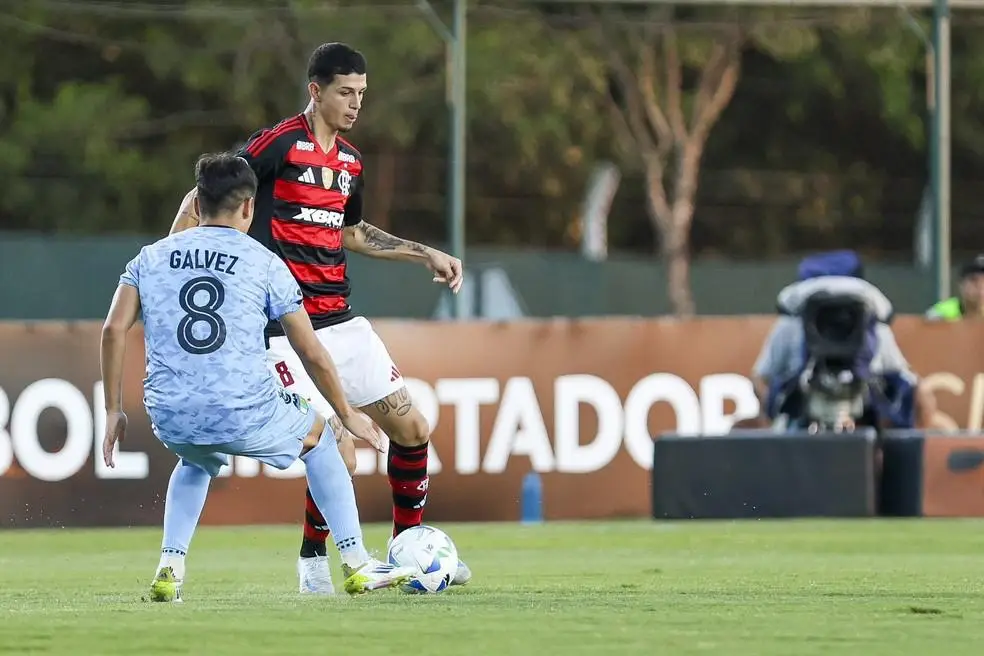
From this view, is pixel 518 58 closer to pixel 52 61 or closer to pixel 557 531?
pixel 52 61

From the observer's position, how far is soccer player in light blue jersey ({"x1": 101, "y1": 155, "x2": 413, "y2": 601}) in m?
8.27

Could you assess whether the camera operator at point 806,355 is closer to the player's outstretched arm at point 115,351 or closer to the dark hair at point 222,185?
the dark hair at point 222,185

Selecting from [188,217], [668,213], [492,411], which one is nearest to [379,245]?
[188,217]

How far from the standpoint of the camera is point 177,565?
8.52 meters

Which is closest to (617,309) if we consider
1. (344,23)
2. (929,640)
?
(344,23)

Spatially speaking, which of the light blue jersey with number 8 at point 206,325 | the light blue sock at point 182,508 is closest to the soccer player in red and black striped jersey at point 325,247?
the light blue sock at point 182,508

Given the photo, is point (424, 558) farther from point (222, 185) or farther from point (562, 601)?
point (222, 185)

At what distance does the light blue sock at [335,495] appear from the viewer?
873 cm

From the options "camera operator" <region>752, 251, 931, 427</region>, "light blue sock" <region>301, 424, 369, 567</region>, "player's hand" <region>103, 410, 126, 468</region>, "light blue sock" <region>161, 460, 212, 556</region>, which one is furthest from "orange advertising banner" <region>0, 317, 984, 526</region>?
"player's hand" <region>103, 410, 126, 468</region>

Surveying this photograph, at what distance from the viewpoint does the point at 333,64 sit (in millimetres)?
9383

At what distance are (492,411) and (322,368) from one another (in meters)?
8.04

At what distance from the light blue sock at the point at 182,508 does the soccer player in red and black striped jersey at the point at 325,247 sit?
0.79 m

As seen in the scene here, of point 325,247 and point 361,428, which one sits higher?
point 325,247

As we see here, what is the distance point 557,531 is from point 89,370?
3.35 metres
